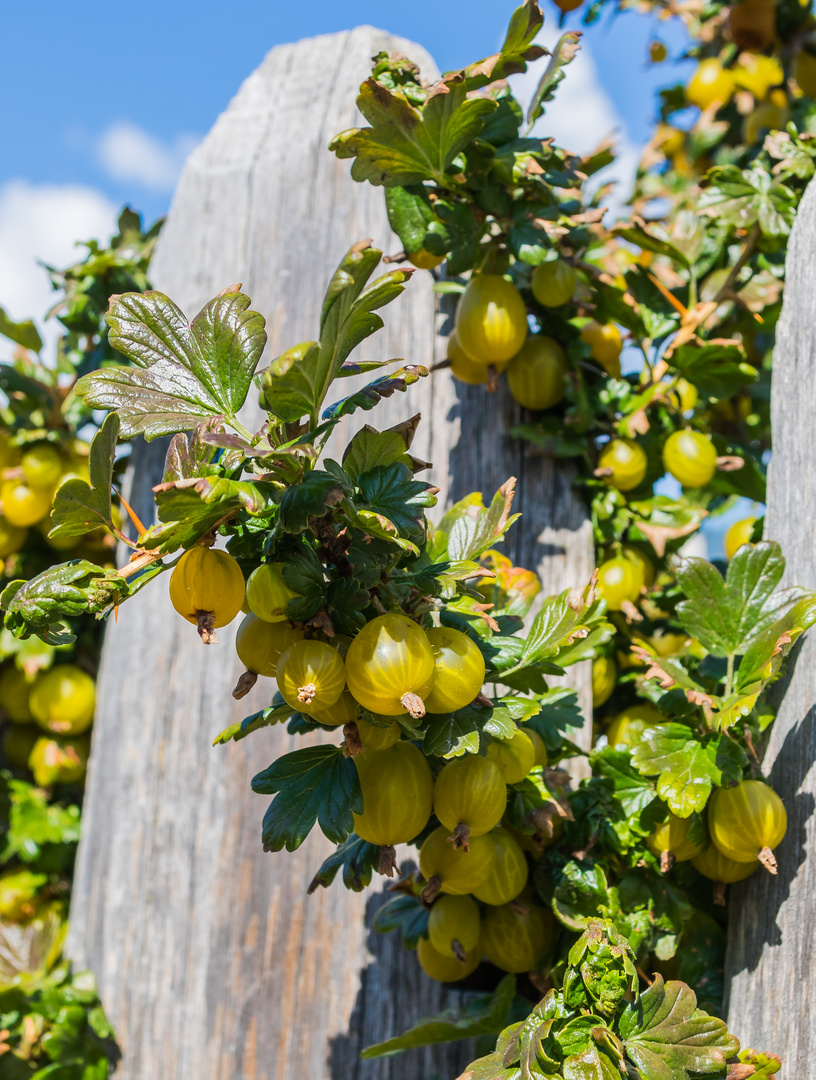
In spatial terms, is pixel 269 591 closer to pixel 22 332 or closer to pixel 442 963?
pixel 442 963

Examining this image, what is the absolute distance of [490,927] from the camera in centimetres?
107

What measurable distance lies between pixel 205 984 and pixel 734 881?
0.87m

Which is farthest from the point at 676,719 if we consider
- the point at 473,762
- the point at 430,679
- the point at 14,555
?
the point at 14,555

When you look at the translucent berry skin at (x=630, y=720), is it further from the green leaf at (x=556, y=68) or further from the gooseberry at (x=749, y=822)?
the green leaf at (x=556, y=68)

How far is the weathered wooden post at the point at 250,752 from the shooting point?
1342 mm

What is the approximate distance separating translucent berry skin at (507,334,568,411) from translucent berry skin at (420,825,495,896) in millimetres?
700

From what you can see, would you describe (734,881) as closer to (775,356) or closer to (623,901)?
(623,901)

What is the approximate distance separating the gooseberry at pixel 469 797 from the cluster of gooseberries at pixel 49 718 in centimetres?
120

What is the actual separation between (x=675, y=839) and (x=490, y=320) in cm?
72

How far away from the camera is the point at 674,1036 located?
84 centimetres

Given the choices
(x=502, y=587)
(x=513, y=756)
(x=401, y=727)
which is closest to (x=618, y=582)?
(x=502, y=587)

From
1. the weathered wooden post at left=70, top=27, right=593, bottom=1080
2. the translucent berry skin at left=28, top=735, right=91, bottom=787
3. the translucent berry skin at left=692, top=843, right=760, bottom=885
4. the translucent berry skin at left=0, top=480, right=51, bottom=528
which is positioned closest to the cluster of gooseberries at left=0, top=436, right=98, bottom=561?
the translucent berry skin at left=0, top=480, right=51, bottom=528

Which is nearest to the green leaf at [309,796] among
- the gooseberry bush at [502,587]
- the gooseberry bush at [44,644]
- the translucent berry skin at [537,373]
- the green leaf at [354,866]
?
the gooseberry bush at [502,587]

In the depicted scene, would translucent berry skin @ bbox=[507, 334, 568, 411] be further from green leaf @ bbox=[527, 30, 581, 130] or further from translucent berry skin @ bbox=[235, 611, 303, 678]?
translucent berry skin @ bbox=[235, 611, 303, 678]
